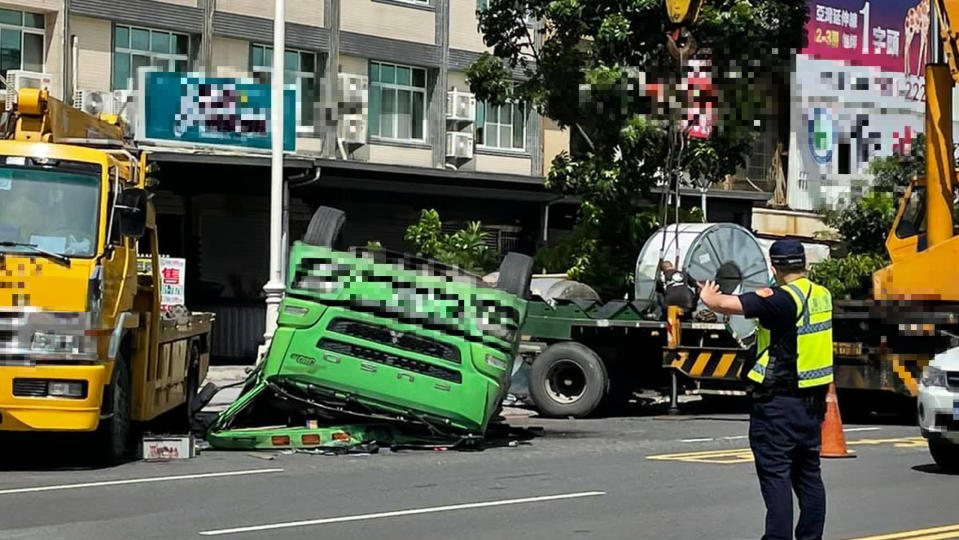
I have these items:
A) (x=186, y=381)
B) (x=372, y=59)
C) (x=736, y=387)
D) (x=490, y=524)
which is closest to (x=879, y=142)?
(x=372, y=59)

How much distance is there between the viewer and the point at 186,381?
16688 millimetres

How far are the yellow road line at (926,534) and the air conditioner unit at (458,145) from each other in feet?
73.8

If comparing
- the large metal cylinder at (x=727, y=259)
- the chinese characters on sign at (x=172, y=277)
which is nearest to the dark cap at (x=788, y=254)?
the large metal cylinder at (x=727, y=259)

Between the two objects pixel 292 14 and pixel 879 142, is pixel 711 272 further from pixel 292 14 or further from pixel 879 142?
pixel 879 142

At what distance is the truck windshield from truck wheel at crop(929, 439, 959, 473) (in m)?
7.33

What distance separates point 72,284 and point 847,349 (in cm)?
1056

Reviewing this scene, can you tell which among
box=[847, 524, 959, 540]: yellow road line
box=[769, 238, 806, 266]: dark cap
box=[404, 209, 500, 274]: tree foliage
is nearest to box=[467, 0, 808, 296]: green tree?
box=[404, 209, 500, 274]: tree foliage

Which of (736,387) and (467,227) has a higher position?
(467,227)

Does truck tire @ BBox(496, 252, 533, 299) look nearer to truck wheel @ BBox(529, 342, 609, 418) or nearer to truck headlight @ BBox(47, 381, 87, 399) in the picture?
truck headlight @ BBox(47, 381, 87, 399)

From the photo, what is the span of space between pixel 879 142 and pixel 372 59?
594 inches

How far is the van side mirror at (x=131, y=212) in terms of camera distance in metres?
12.9

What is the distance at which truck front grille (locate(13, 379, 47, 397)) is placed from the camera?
1223 centimetres

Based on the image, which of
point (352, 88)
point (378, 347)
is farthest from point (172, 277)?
point (378, 347)

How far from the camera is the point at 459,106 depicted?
105ft
